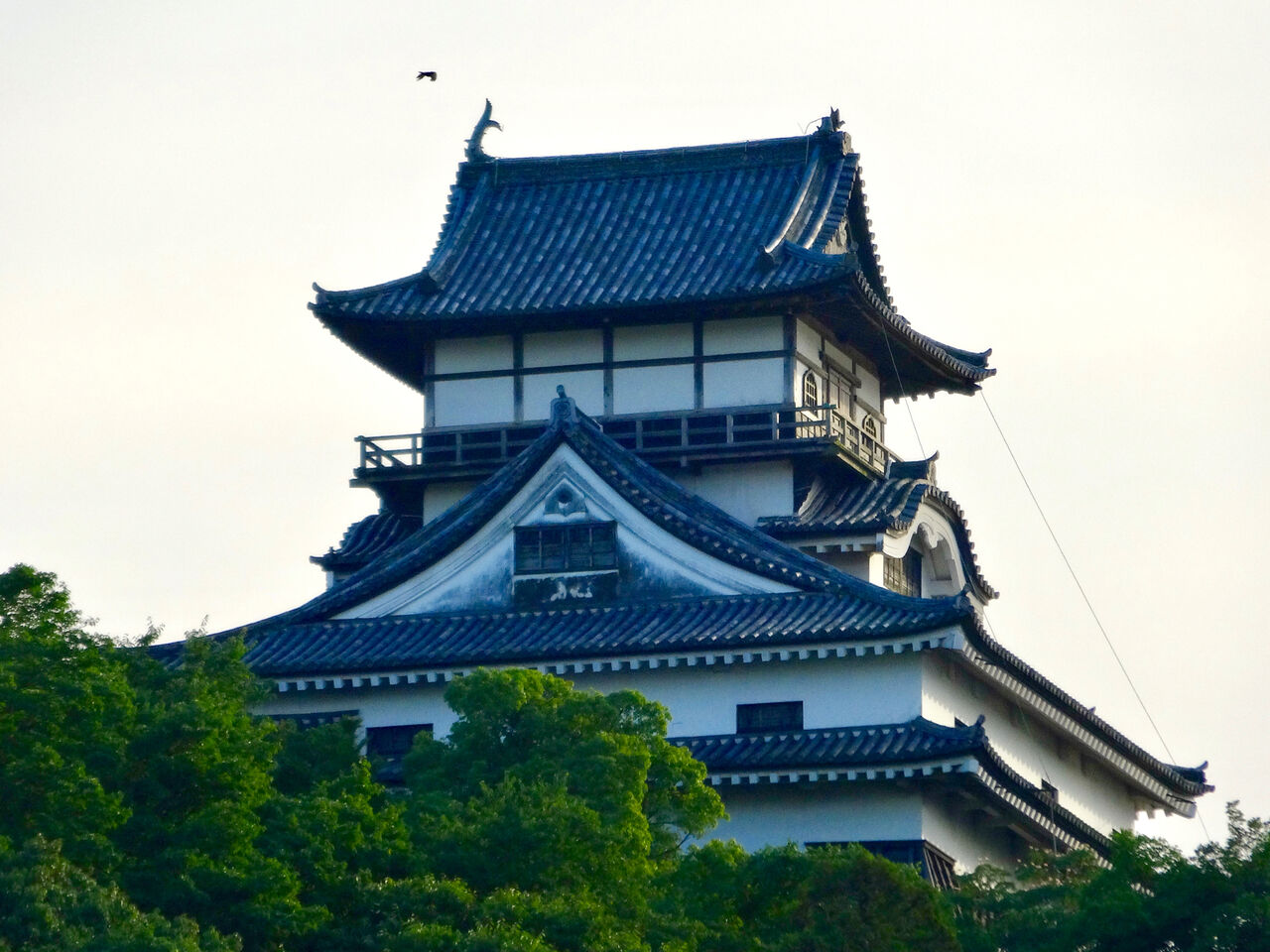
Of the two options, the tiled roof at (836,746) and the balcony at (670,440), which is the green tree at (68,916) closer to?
the tiled roof at (836,746)

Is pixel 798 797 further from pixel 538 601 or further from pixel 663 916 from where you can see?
pixel 663 916

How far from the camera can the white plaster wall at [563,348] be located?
4156 centimetres

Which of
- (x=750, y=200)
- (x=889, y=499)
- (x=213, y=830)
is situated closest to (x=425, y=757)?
(x=213, y=830)

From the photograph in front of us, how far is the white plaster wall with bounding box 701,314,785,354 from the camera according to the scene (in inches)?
1608

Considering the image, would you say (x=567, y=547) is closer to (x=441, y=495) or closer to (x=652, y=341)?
(x=441, y=495)

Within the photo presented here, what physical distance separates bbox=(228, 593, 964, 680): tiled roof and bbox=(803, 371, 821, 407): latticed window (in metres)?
5.78

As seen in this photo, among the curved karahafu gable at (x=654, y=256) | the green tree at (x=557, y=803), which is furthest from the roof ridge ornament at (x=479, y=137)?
the green tree at (x=557, y=803)

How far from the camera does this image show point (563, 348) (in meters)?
41.8

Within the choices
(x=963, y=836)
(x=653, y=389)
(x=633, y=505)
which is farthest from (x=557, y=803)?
(x=653, y=389)

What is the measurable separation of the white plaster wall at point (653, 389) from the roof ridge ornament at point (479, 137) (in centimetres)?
595

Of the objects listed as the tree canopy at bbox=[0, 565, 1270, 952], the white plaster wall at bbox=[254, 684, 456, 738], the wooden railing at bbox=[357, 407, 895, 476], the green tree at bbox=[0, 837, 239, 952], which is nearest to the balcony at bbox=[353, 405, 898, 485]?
the wooden railing at bbox=[357, 407, 895, 476]

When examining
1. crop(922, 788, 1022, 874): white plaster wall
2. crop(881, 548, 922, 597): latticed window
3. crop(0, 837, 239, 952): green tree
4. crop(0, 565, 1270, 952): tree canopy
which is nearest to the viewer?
crop(0, 837, 239, 952): green tree

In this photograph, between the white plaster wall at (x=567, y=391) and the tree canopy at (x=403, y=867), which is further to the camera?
the white plaster wall at (x=567, y=391)

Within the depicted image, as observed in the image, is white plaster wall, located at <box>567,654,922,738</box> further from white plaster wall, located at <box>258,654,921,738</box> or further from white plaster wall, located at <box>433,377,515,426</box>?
white plaster wall, located at <box>433,377,515,426</box>
